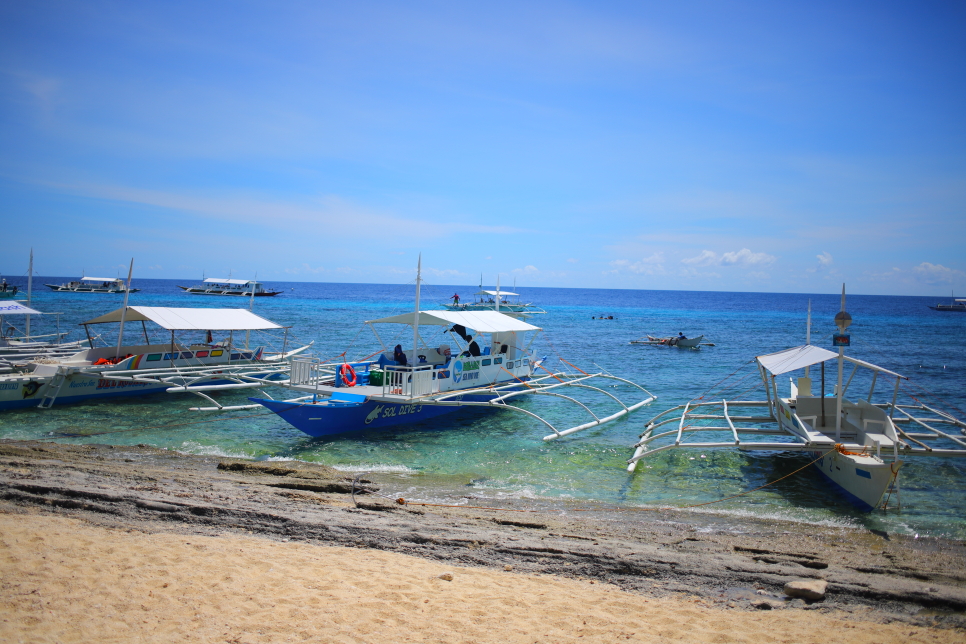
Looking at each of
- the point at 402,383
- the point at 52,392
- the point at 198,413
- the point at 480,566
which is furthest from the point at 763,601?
the point at 52,392

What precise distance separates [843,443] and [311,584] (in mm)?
10500

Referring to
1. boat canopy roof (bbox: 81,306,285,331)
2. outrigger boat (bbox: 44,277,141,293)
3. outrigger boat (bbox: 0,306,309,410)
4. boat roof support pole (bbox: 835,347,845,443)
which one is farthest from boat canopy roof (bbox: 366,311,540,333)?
outrigger boat (bbox: 44,277,141,293)

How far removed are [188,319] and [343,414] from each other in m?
7.13

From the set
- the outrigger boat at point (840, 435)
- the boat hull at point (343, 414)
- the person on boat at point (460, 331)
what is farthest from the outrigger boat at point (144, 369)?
the outrigger boat at point (840, 435)

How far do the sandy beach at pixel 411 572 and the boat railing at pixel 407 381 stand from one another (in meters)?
4.60

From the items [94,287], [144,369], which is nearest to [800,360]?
[144,369]

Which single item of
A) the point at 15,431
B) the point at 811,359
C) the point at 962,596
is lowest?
the point at 15,431

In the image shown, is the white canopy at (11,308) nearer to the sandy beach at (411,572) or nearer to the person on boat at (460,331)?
the sandy beach at (411,572)

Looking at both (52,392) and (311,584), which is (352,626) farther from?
(52,392)

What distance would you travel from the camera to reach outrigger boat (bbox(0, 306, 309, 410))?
1675 cm

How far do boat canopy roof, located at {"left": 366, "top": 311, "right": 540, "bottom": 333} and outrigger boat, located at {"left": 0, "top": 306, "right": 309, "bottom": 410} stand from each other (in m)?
4.09

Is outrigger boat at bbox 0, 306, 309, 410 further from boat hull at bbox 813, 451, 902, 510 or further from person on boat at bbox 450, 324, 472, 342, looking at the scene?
boat hull at bbox 813, 451, 902, 510

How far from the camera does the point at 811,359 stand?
1192 cm

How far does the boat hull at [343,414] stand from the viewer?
43.6 ft
